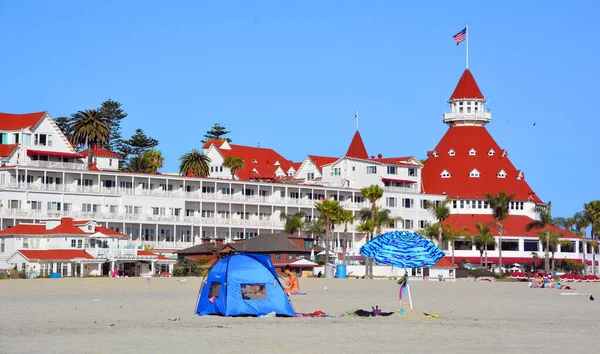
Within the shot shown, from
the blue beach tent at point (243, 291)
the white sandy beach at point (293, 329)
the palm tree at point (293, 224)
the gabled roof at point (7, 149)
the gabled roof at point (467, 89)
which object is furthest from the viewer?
the gabled roof at point (467, 89)

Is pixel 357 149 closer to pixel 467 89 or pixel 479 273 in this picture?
pixel 467 89

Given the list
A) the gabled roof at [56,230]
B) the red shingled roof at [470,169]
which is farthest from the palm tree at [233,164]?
the gabled roof at [56,230]

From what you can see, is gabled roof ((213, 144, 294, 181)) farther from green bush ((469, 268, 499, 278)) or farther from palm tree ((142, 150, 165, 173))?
green bush ((469, 268, 499, 278))

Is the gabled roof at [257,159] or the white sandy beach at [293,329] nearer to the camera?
the white sandy beach at [293,329]

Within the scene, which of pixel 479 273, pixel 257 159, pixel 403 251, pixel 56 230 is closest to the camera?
pixel 403 251

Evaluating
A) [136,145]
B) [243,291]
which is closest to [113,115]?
[136,145]

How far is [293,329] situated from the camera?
911 inches

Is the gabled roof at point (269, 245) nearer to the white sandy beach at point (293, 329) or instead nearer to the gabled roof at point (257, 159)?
the gabled roof at point (257, 159)

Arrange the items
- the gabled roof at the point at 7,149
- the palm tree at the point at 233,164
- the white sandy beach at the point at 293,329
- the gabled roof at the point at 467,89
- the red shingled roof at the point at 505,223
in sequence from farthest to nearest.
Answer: the gabled roof at the point at 467,89
the red shingled roof at the point at 505,223
the palm tree at the point at 233,164
the gabled roof at the point at 7,149
the white sandy beach at the point at 293,329

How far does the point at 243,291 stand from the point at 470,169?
98123mm

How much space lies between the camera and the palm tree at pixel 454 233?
109062 mm

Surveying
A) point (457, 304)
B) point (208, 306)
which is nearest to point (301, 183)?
point (457, 304)

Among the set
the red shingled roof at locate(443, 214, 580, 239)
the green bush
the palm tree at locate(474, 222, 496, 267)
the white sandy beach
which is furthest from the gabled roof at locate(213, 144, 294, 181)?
the white sandy beach

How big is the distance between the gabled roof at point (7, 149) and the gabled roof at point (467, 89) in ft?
191
